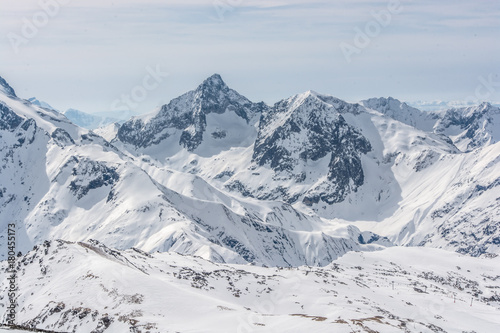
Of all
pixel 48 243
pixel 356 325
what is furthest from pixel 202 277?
pixel 356 325

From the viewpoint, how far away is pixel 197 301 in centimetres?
10350

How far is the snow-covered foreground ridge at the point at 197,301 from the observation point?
307 feet

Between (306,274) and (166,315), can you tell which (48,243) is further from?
(306,274)

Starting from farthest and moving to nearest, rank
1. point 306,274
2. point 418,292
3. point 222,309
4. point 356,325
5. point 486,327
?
point 418,292
point 306,274
point 486,327
point 222,309
point 356,325

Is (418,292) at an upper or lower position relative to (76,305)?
lower

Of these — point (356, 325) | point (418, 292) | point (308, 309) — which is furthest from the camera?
point (418, 292)

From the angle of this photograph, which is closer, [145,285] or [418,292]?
[145,285]

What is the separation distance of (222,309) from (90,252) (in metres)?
41.0

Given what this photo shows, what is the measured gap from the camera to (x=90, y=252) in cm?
12912

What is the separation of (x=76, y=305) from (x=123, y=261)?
32.3 meters

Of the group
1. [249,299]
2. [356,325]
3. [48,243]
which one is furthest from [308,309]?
[48,243]

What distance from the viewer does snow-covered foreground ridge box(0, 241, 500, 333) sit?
9369 cm

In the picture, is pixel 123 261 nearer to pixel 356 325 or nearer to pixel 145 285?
pixel 145 285

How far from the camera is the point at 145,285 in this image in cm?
10606
